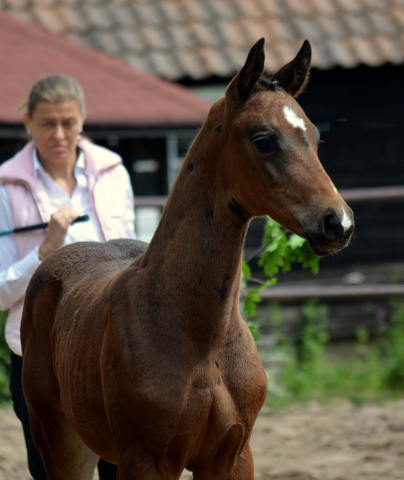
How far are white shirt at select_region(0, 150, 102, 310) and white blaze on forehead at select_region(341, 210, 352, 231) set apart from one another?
1.56m

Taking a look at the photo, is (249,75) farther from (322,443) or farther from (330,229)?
(322,443)

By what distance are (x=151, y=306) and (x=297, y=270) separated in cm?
690

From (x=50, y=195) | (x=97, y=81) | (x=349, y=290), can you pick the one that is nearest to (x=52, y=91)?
(x=50, y=195)

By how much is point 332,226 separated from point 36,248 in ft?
5.22

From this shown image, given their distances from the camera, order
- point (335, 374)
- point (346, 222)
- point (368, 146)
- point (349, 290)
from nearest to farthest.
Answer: point (346, 222) → point (349, 290) → point (335, 374) → point (368, 146)

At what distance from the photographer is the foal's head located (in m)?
2.09

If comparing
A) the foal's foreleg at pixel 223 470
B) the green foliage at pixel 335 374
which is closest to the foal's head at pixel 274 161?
the foal's foreleg at pixel 223 470

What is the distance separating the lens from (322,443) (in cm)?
512

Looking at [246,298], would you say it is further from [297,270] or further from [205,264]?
[297,270]

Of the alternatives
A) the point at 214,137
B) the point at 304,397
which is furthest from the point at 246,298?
the point at 304,397

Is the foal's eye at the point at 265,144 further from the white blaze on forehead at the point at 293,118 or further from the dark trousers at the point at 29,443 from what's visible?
the dark trousers at the point at 29,443

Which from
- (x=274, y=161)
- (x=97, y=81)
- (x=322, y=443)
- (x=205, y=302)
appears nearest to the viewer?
(x=274, y=161)

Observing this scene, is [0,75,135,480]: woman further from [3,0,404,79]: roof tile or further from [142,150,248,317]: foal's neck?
[3,0,404,79]: roof tile

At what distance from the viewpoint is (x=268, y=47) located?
899 cm
